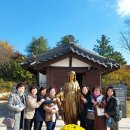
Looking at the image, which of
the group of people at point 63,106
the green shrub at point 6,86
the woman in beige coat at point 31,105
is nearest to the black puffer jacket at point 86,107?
the group of people at point 63,106

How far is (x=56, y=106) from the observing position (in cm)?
989

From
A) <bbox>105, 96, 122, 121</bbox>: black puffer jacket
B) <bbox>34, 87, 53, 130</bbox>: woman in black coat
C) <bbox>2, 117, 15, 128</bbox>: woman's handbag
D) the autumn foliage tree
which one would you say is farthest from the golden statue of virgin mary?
the autumn foliage tree

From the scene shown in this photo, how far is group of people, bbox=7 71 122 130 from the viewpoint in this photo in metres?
8.95

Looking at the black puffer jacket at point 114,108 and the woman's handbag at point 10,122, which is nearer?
the woman's handbag at point 10,122

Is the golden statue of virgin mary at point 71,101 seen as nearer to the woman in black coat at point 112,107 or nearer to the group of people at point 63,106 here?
the group of people at point 63,106

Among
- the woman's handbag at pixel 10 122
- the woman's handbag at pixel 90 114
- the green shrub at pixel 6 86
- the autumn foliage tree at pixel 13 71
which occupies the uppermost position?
the autumn foliage tree at pixel 13 71

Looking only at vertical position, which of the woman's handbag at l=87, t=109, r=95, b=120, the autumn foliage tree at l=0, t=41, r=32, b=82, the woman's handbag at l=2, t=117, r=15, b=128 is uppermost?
the autumn foliage tree at l=0, t=41, r=32, b=82

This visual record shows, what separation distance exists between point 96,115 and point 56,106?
119 centimetres

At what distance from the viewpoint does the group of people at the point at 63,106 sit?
29.3 feet

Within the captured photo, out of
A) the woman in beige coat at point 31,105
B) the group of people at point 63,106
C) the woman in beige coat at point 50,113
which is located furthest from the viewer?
the woman in beige coat at point 50,113

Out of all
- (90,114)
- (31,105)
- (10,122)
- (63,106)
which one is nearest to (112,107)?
(90,114)

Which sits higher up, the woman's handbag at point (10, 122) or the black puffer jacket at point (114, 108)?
the black puffer jacket at point (114, 108)

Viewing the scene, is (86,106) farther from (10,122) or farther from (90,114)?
(10,122)

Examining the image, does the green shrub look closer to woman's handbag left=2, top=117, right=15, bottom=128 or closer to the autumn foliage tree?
the autumn foliage tree
